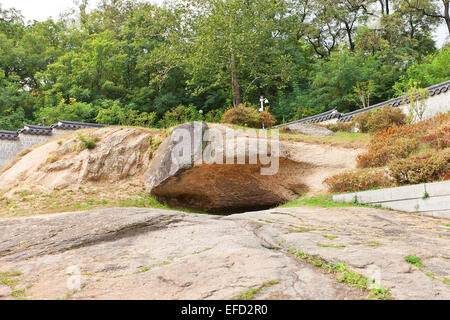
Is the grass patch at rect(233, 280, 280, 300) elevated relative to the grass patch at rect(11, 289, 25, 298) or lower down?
elevated

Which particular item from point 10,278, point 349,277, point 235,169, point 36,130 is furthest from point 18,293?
point 36,130

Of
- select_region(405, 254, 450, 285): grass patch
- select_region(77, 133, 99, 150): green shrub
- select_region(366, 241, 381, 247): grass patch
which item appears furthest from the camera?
select_region(77, 133, 99, 150): green shrub

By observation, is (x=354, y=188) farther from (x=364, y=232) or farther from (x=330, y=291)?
(x=330, y=291)

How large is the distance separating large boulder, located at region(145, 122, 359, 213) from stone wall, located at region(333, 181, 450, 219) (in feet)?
8.30

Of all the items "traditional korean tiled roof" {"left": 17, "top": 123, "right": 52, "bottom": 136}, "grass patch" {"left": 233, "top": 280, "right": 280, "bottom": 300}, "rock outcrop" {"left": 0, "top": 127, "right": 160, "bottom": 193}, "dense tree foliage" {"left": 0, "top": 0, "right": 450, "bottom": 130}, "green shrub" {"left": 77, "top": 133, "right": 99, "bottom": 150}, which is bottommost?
"grass patch" {"left": 233, "top": 280, "right": 280, "bottom": 300}

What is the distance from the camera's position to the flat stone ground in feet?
11.8

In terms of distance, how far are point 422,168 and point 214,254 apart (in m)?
6.24

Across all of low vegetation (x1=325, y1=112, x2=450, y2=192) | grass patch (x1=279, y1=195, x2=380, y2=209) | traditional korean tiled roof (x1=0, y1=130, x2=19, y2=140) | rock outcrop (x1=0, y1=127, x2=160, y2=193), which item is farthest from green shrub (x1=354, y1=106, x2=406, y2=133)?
traditional korean tiled roof (x1=0, y1=130, x2=19, y2=140)

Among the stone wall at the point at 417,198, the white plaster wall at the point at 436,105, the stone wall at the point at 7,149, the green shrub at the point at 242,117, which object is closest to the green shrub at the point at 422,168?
the stone wall at the point at 417,198

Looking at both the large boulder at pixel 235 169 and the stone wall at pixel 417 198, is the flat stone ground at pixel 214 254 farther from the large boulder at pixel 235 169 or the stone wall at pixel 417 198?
the large boulder at pixel 235 169

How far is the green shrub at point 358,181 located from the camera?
30.3 ft

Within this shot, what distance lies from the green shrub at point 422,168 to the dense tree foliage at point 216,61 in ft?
45.7

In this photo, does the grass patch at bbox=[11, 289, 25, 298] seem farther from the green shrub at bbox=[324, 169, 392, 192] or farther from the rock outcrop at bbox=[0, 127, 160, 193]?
the rock outcrop at bbox=[0, 127, 160, 193]

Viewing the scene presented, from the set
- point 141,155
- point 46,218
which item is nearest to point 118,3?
point 141,155
